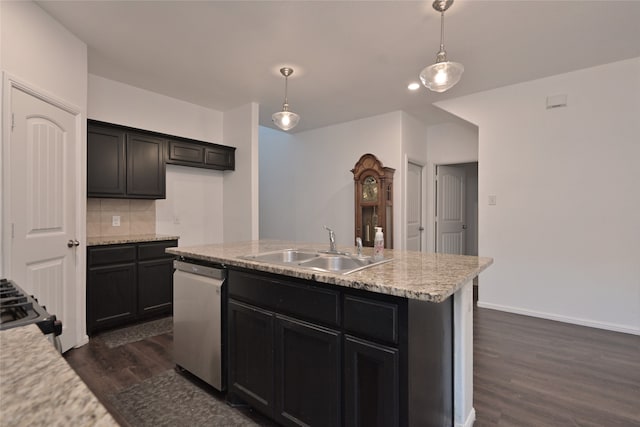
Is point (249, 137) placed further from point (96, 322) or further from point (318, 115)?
point (96, 322)

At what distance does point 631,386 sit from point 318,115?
4419 millimetres

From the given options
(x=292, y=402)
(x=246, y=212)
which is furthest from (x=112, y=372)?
(x=246, y=212)

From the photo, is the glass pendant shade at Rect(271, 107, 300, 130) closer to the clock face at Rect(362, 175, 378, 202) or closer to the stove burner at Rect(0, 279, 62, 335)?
the clock face at Rect(362, 175, 378, 202)

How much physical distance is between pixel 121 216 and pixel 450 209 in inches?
202

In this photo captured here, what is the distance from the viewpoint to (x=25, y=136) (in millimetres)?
2225

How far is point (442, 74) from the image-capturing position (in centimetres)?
215

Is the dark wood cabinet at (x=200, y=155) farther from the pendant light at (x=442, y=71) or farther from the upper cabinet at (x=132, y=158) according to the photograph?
the pendant light at (x=442, y=71)

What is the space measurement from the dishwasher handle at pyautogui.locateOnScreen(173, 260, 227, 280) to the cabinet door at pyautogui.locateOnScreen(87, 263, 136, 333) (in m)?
1.30

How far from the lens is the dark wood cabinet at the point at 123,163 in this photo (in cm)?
317

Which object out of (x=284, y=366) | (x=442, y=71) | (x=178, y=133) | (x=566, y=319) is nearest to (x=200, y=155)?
(x=178, y=133)

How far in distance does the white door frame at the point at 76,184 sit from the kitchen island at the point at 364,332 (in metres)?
1.51

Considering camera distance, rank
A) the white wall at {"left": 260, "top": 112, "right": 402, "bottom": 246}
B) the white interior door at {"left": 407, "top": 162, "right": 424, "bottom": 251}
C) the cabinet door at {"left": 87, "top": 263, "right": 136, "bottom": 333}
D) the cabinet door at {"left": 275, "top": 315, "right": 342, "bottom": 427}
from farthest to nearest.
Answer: the white interior door at {"left": 407, "top": 162, "right": 424, "bottom": 251}
the white wall at {"left": 260, "top": 112, "right": 402, "bottom": 246}
the cabinet door at {"left": 87, "top": 263, "right": 136, "bottom": 333}
the cabinet door at {"left": 275, "top": 315, "right": 342, "bottom": 427}

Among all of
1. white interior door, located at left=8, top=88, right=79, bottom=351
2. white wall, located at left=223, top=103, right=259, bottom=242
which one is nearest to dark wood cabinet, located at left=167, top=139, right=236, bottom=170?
white wall, located at left=223, top=103, right=259, bottom=242

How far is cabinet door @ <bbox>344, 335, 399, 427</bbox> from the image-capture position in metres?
1.26
